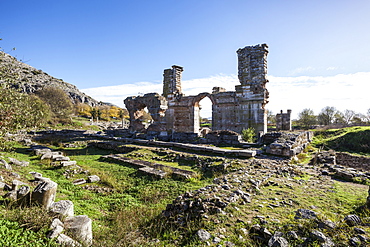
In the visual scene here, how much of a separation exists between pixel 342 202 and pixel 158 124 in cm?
1728

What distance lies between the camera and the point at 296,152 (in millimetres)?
9836

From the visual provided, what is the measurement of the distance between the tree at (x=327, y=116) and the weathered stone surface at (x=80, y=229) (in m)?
40.8

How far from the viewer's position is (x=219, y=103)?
18297mm

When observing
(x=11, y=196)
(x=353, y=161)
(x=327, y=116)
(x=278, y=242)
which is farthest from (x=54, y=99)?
(x=327, y=116)

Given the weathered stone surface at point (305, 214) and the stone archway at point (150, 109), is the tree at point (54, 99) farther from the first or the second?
the weathered stone surface at point (305, 214)

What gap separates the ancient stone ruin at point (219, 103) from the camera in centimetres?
1587

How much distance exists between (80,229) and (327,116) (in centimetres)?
4137

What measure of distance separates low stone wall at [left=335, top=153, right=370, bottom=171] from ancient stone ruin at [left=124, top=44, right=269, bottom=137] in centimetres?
500

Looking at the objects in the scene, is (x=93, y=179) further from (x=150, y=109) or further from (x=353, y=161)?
(x=150, y=109)

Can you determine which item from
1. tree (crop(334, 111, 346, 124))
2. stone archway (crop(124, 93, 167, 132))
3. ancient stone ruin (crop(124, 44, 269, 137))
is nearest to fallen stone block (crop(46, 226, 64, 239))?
ancient stone ruin (crop(124, 44, 269, 137))

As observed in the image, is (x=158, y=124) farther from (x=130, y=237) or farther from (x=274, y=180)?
(x=130, y=237)

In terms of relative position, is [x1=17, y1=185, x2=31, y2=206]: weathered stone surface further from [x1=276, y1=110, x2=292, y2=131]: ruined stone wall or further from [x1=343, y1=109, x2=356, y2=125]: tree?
[x1=343, y1=109, x2=356, y2=125]: tree

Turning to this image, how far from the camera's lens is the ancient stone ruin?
15.9m

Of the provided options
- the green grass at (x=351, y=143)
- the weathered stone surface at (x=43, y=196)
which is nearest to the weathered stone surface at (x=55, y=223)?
the weathered stone surface at (x=43, y=196)
